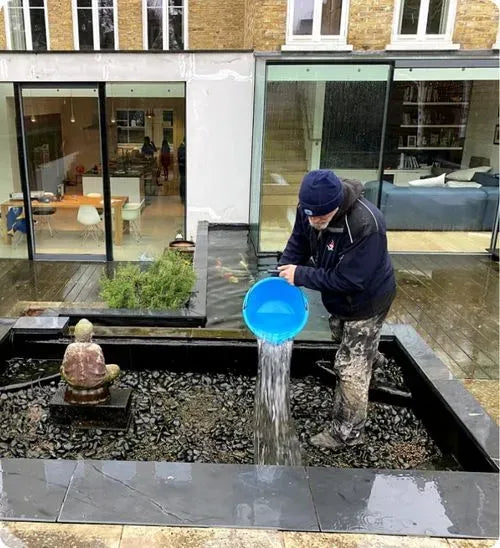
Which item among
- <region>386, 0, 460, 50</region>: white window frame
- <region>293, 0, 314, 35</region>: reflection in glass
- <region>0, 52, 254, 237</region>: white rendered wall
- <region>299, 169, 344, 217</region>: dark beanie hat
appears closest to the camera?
<region>299, 169, 344, 217</region>: dark beanie hat

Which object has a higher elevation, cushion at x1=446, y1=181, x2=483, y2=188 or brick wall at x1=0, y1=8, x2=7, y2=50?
brick wall at x1=0, y1=8, x2=7, y2=50

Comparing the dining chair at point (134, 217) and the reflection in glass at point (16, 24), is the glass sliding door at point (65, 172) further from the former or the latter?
the reflection in glass at point (16, 24)

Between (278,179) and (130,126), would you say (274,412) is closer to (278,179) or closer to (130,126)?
(278,179)

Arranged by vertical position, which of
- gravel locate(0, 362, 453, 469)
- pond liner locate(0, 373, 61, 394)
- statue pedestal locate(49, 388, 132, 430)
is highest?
statue pedestal locate(49, 388, 132, 430)

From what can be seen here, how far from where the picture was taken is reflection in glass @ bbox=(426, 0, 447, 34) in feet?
27.3

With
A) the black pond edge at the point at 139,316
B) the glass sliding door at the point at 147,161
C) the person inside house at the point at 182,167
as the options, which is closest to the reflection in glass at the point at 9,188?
the glass sliding door at the point at 147,161

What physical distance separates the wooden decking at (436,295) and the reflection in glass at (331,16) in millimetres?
3803

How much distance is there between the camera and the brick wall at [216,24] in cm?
905

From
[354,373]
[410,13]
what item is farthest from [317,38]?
[354,373]

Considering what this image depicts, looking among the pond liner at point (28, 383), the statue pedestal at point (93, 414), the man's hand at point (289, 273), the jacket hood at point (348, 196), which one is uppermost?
the jacket hood at point (348, 196)

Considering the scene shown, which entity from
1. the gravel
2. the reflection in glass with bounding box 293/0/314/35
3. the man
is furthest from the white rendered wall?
the man

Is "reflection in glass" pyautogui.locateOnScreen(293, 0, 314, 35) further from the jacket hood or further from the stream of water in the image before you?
the stream of water

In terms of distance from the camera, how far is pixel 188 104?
27.6ft

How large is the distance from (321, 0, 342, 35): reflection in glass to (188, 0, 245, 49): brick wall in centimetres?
168
